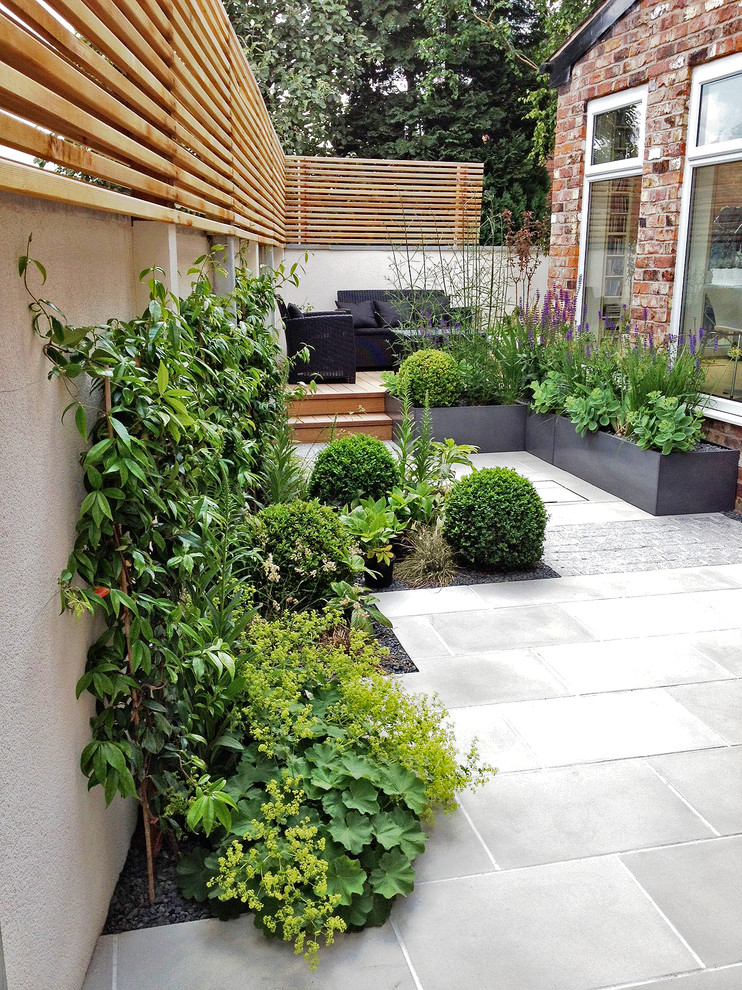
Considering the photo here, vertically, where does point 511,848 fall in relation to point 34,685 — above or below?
below

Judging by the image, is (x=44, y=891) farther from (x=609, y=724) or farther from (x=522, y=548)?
(x=522, y=548)

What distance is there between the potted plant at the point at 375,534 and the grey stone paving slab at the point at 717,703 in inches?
58.0

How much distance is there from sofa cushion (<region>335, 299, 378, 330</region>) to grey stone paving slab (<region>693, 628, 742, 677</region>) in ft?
25.6

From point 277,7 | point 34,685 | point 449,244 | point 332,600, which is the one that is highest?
point 277,7

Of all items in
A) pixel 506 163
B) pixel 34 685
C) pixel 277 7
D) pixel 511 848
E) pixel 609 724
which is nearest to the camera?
pixel 34 685

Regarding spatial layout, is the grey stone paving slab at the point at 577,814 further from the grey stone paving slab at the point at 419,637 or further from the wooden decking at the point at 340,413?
the wooden decking at the point at 340,413

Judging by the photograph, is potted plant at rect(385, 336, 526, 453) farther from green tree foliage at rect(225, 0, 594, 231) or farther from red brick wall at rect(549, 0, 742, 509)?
green tree foliage at rect(225, 0, 594, 231)

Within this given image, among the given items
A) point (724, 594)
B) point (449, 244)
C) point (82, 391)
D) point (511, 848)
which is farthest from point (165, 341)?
point (449, 244)

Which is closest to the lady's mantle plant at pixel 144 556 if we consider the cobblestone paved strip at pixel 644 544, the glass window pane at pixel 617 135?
the cobblestone paved strip at pixel 644 544

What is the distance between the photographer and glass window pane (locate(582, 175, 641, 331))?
6988 mm

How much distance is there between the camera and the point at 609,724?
10.2ft

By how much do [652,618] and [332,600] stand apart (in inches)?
60.2

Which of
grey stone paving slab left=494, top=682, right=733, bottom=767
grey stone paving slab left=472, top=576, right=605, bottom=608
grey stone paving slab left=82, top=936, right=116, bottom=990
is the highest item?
grey stone paving slab left=472, top=576, right=605, bottom=608

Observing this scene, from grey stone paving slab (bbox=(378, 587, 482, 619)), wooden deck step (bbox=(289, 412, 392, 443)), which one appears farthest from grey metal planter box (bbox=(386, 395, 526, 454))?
grey stone paving slab (bbox=(378, 587, 482, 619))
